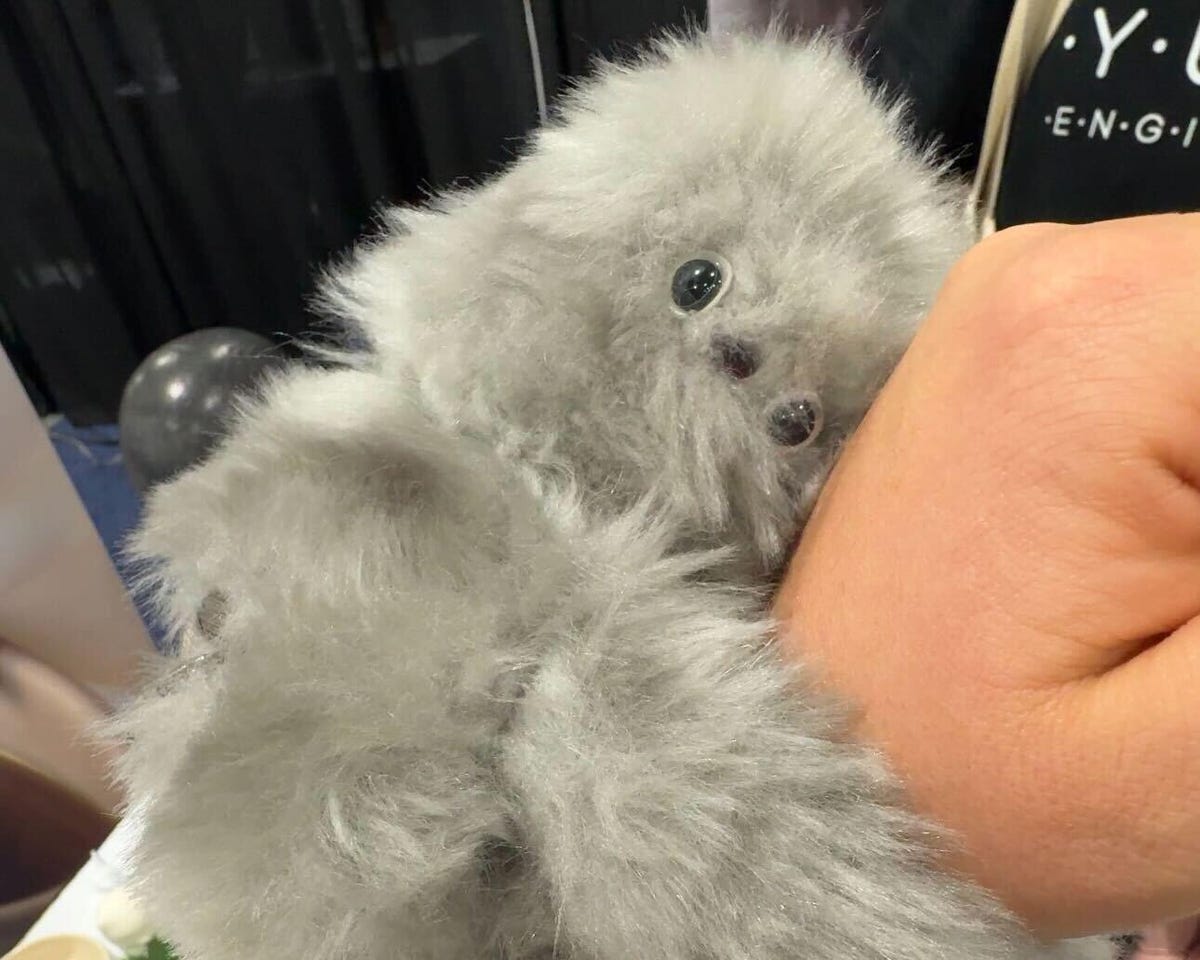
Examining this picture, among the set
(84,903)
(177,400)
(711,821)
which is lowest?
(84,903)

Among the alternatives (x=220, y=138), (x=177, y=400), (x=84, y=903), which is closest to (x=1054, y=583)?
(x=84, y=903)

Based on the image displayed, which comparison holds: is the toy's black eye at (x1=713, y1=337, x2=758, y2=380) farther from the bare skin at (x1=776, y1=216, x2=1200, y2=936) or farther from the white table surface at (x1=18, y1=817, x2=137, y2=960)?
the white table surface at (x1=18, y1=817, x2=137, y2=960)

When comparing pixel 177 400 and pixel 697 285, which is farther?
pixel 177 400

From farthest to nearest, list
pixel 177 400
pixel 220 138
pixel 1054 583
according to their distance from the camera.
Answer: pixel 220 138, pixel 177 400, pixel 1054 583

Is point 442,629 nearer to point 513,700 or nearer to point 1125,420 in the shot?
point 513,700

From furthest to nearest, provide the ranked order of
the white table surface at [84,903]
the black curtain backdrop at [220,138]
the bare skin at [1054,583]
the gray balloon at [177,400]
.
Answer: the black curtain backdrop at [220,138] < the gray balloon at [177,400] < the white table surface at [84,903] < the bare skin at [1054,583]

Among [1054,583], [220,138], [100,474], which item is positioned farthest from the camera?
[100,474]

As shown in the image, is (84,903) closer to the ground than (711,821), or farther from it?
closer to the ground

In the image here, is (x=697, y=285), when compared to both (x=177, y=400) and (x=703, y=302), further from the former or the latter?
(x=177, y=400)

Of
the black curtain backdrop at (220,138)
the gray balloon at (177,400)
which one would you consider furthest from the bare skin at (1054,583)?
the black curtain backdrop at (220,138)

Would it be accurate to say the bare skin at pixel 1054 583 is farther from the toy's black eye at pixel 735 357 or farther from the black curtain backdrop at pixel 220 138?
the black curtain backdrop at pixel 220 138
